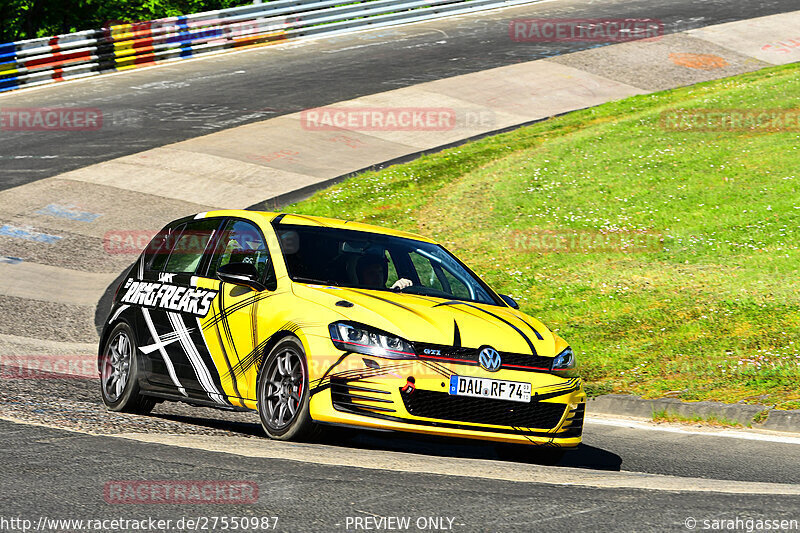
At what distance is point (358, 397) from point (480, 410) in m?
0.84

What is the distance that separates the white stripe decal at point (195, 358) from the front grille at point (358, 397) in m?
1.34

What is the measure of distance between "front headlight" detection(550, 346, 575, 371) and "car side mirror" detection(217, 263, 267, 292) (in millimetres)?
2200

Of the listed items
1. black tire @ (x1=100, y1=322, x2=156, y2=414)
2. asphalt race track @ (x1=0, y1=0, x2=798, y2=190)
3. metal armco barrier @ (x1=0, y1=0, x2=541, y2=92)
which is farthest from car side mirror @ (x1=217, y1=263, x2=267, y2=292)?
metal armco barrier @ (x1=0, y1=0, x2=541, y2=92)

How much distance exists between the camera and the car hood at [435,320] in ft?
22.3

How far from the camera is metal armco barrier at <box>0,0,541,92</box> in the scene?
27297 millimetres

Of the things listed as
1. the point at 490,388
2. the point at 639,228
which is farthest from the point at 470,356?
the point at 639,228

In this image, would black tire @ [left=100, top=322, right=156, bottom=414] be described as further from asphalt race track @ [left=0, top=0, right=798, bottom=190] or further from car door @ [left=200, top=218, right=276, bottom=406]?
asphalt race track @ [left=0, top=0, right=798, bottom=190]

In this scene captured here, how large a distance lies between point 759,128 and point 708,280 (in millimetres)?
7910

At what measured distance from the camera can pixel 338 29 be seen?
111ft

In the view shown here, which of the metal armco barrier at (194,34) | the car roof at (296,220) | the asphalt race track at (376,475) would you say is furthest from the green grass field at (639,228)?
the metal armco barrier at (194,34)

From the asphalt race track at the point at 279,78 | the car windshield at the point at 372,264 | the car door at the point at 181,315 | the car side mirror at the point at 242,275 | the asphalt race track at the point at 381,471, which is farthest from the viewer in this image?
the asphalt race track at the point at 279,78

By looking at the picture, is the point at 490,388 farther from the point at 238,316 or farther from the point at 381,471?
the point at 238,316

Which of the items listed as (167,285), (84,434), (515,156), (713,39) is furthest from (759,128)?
(84,434)

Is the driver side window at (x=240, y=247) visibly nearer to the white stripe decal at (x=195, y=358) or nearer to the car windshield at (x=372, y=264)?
the car windshield at (x=372, y=264)
